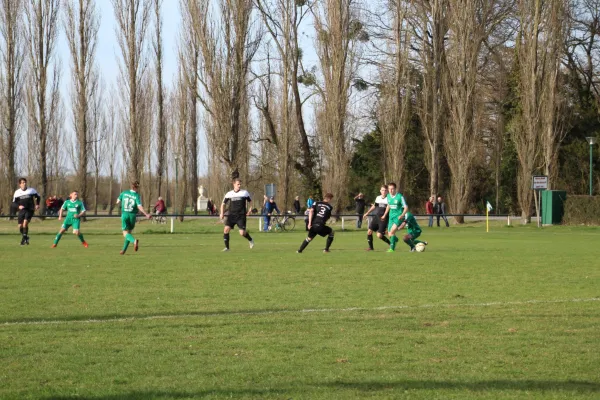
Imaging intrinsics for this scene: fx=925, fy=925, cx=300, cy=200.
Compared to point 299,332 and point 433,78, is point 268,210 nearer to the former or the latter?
point 433,78

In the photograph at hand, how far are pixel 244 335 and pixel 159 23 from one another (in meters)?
52.0

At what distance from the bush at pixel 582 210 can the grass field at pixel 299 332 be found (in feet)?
97.4

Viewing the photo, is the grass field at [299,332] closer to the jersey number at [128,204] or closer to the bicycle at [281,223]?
the jersey number at [128,204]

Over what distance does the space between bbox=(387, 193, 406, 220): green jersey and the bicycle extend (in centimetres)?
1831

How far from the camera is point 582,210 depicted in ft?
154

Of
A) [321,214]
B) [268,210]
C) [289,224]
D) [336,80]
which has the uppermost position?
[336,80]

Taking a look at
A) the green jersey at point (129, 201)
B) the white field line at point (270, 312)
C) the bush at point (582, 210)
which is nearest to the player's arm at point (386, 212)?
the green jersey at point (129, 201)

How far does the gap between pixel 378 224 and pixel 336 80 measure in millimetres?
24897

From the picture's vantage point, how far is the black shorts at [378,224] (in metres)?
24.9

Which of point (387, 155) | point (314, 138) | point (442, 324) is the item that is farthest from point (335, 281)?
point (314, 138)

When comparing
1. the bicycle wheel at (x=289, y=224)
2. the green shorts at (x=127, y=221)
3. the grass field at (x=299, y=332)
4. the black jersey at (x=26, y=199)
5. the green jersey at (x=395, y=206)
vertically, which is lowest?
the grass field at (x=299, y=332)

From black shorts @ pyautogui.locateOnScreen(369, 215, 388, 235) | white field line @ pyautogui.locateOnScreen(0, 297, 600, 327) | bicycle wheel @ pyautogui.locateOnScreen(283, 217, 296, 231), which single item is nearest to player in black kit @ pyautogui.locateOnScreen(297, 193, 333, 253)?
black shorts @ pyautogui.locateOnScreen(369, 215, 388, 235)

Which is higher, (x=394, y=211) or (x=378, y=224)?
(x=394, y=211)

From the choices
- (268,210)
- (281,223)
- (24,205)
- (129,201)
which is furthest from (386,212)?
(268,210)
